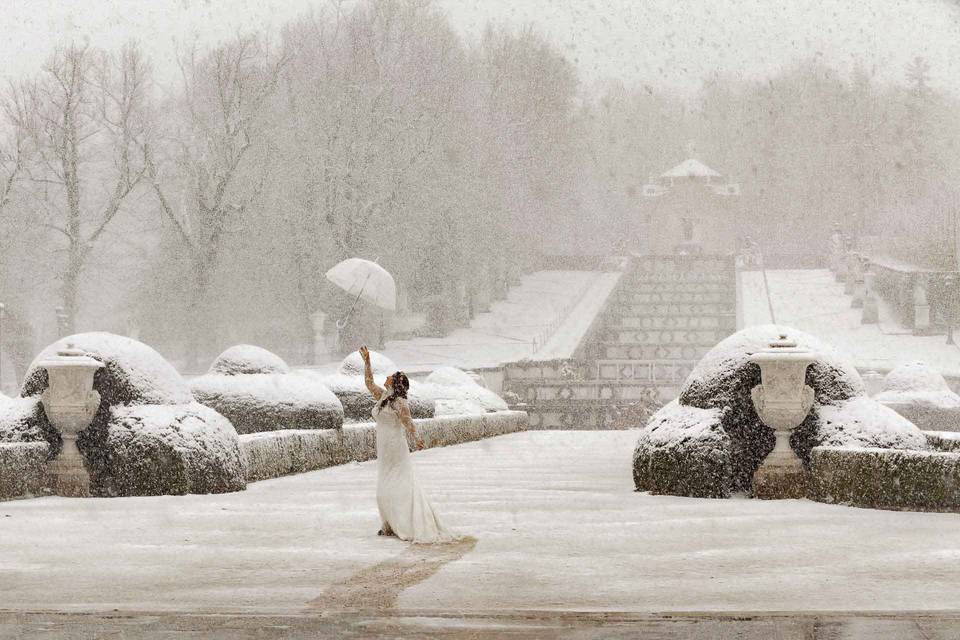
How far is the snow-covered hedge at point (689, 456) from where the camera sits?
46.8 ft

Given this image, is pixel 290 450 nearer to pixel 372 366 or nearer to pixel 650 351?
pixel 372 366

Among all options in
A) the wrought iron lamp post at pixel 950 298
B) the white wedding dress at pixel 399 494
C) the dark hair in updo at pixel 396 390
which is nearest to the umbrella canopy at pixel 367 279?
the dark hair in updo at pixel 396 390

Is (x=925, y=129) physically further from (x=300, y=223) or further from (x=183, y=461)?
(x=183, y=461)

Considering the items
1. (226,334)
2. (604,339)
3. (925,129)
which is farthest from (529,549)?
(925,129)

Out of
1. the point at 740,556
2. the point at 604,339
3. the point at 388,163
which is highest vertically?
the point at 388,163

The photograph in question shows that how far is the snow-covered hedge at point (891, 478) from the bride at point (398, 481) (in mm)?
4584

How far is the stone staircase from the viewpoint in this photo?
157 feet

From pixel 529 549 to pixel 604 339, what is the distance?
56019mm

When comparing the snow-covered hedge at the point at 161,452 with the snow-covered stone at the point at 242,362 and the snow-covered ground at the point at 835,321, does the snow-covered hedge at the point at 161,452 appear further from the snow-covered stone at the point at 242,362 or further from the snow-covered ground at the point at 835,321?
the snow-covered ground at the point at 835,321

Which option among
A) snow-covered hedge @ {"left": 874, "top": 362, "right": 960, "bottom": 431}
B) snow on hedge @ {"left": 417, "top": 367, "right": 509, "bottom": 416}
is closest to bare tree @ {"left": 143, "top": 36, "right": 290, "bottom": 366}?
snow on hedge @ {"left": 417, "top": 367, "right": 509, "bottom": 416}

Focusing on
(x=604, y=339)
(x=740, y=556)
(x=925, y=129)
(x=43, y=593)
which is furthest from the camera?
(x=925, y=129)

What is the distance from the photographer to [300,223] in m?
49.6

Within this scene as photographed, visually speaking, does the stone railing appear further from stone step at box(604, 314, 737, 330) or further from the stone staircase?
stone step at box(604, 314, 737, 330)

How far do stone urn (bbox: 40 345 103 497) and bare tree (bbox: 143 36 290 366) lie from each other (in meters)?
32.2
